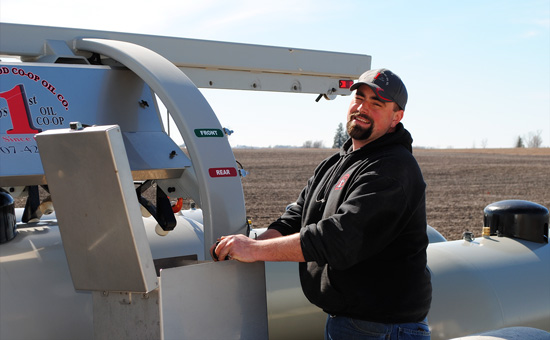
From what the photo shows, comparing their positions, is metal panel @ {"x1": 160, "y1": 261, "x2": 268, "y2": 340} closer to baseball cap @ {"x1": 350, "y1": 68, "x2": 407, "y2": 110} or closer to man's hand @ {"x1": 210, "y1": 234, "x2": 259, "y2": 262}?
man's hand @ {"x1": 210, "y1": 234, "x2": 259, "y2": 262}

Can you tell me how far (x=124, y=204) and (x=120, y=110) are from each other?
1.31 meters

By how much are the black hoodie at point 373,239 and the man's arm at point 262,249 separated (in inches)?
2.1

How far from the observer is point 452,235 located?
10891 mm

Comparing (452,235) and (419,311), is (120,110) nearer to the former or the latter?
(419,311)

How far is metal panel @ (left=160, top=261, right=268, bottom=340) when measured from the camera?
2.37m

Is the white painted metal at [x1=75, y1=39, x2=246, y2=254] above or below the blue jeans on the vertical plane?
above

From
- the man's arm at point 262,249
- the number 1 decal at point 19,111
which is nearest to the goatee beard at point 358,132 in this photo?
the man's arm at point 262,249

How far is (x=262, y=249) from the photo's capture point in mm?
2490

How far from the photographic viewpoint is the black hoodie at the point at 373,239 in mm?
2383

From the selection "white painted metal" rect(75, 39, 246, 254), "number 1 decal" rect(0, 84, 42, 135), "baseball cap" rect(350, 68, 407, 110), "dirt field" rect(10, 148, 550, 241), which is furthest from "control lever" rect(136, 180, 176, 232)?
"dirt field" rect(10, 148, 550, 241)

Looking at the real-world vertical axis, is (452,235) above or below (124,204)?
below

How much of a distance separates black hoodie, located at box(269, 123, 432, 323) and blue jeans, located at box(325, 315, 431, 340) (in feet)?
0.08

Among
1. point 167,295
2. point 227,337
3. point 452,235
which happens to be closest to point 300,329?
point 227,337

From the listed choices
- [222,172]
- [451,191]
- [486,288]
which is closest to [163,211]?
[222,172]
